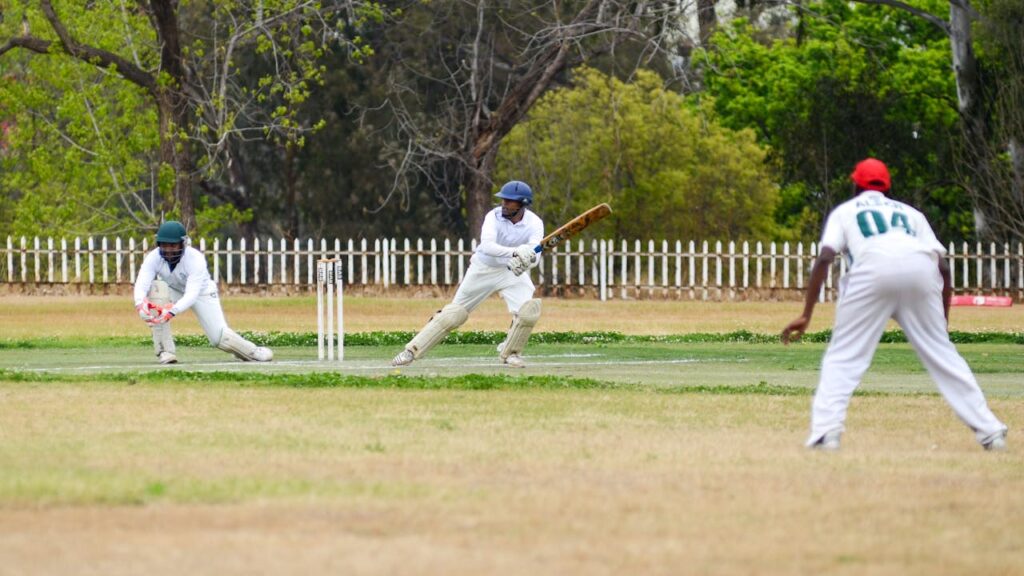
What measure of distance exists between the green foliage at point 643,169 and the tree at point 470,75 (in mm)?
1461

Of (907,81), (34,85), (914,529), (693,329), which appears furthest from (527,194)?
(907,81)

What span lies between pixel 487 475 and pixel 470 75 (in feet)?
140

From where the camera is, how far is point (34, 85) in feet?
156

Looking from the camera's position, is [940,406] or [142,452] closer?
[142,452]

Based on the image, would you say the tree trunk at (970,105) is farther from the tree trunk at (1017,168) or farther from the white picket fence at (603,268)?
the white picket fence at (603,268)

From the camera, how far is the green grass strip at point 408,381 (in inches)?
664

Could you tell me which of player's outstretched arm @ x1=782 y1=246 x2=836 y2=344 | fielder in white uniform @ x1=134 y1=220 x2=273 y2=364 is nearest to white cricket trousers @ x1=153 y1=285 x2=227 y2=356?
fielder in white uniform @ x1=134 y1=220 x2=273 y2=364

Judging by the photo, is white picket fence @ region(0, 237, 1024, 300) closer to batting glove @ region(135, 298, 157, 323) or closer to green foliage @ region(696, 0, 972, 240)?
green foliage @ region(696, 0, 972, 240)

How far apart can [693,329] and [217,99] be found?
11684 millimetres

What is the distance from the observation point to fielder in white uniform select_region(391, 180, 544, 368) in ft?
64.8

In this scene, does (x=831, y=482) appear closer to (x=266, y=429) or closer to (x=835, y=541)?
(x=835, y=541)

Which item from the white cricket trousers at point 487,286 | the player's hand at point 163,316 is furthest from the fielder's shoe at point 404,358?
the player's hand at point 163,316

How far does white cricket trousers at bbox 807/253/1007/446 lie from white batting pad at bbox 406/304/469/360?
8285mm

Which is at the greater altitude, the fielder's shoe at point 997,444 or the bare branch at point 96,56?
the bare branch at point 96,56
